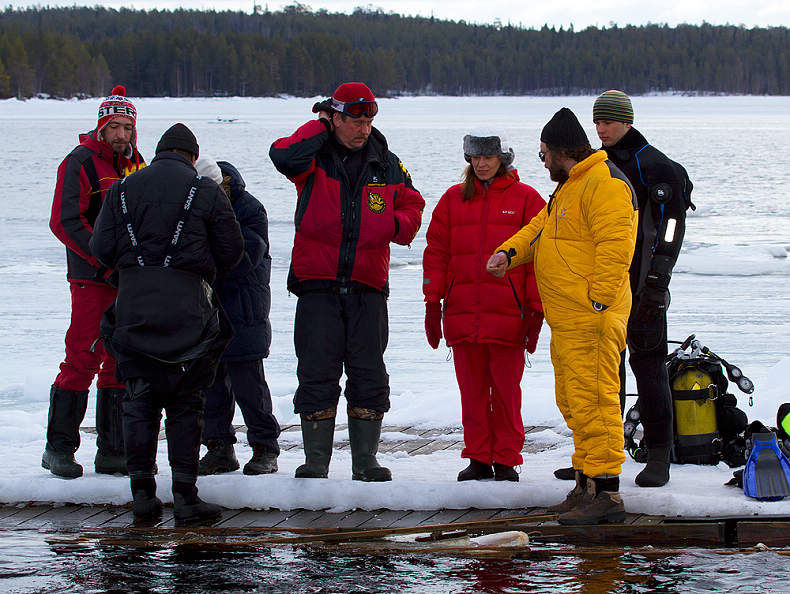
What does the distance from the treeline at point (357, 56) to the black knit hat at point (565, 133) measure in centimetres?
10450

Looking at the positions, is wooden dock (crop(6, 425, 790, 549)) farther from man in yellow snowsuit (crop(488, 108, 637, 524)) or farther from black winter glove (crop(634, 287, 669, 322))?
black winter glove (crop(634, 287, 669, 322))

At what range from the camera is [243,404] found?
4840mm

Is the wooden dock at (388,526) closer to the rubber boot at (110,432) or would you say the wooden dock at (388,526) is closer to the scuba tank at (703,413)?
the rubber boot at (110,432)

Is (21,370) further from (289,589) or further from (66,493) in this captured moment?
(289,589)

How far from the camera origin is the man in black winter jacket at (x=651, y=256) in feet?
14.6

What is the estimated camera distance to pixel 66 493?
450 cm

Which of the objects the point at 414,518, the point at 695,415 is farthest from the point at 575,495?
the point at 695,415

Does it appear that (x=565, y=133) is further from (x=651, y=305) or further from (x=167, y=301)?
(x=167, y=301)

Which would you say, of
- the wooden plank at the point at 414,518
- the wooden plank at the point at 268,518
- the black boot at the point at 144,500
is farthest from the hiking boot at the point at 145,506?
the wooden plank at the point at 414,518

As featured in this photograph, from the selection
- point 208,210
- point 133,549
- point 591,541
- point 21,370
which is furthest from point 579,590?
point 21,370

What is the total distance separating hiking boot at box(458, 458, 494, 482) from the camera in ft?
15.0

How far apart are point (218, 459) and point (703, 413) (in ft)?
7.24

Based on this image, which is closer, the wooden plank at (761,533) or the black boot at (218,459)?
the wooden plank at (761,533)

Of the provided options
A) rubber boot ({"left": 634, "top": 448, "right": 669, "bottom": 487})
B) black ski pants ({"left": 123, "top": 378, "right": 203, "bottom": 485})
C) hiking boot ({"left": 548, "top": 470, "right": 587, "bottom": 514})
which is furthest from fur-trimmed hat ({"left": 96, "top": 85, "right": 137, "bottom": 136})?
rubber boot ({"left": 634, "top": 448, "right": 669, "bottom": 487})
